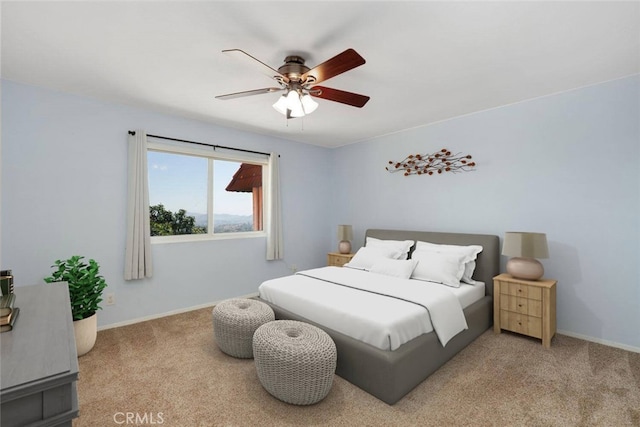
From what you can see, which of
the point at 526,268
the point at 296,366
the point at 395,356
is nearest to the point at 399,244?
the point at 526,268

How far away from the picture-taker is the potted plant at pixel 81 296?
264 centimetres

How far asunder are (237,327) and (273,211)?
89.7 inches

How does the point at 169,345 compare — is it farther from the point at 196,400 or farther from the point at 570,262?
the point at 570,262

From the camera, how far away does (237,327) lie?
8.35ft

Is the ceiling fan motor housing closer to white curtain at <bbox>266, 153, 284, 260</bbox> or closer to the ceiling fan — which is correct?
the ceiling fan

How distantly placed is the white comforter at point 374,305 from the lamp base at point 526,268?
0.77m

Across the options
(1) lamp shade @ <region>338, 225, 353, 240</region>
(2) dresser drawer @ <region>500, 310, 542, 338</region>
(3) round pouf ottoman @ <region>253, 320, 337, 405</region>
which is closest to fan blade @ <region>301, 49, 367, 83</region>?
(3) round pouf ottoman @ <region>253, 320, 337, 405</region>

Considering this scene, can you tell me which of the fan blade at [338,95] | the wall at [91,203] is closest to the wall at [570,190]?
the fan blade at [338,95]

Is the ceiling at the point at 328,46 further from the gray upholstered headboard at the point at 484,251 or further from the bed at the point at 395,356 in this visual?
the bed at the point at 395,356

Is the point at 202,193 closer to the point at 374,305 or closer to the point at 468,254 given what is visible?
the point at 374,305

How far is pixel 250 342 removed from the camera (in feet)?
8.42

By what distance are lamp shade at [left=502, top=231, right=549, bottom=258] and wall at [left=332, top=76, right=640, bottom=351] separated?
388 millimetres

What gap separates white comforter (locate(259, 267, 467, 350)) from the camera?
7.14 ft

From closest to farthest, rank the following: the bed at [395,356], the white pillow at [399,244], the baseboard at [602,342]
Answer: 1. the bed at [395,356]
2. the baseboard at [602,342]
3. the white pillow at [399,244]
